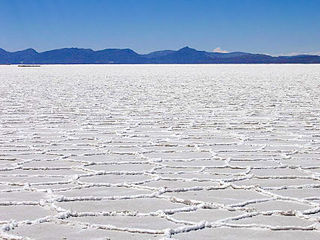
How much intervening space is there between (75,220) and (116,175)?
2.66 ft

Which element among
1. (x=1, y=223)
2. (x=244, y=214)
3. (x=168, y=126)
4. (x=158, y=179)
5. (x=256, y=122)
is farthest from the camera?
(x=256, y=122)

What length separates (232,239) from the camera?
176 cm

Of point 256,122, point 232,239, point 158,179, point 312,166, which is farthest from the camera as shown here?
point 256,122

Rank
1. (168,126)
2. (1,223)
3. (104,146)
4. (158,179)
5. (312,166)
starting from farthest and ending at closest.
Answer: (168,126), (104,146), (312,166), (158,179), (1,223)

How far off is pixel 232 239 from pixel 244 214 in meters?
0.27

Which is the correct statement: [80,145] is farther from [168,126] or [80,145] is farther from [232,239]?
[232,239]

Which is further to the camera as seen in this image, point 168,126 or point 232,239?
point 168,126

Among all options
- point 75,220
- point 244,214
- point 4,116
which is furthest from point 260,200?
point 4,116

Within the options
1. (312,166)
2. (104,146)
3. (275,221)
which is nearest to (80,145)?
(104,146)

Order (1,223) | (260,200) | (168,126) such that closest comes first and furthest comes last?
(1,223), (260,200), (168,126)

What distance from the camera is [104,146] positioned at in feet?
12.0

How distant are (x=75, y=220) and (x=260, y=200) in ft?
2.39

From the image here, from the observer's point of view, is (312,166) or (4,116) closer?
(312,166)

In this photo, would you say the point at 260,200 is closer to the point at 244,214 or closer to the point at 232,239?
the point at 244,214
